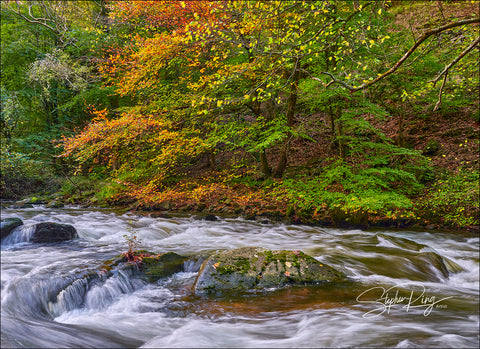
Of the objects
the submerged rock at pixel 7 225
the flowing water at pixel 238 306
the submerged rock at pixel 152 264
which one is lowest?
the flowing water at pixel 238 306

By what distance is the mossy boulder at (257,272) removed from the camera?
4574mm

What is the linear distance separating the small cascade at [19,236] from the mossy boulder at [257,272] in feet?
14.4

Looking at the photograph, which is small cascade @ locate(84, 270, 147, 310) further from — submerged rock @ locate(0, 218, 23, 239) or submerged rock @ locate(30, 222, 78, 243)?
submerged rock @ locate(0, 218, 23, 239)

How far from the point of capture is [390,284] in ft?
15.7

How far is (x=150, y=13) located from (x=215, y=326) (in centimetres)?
1095

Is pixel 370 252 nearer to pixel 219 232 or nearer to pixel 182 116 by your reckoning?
pixel 219 232

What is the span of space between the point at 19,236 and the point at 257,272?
543 cm

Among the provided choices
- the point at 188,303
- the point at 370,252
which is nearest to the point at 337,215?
the point at 370,252

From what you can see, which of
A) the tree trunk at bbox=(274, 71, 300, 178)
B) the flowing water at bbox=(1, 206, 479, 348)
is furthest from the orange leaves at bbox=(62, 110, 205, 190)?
the flowing water at bbox=(1, 206, 479, 348)

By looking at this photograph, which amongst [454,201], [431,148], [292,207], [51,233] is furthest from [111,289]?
[431,148]
